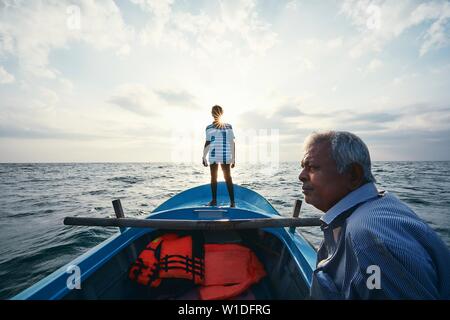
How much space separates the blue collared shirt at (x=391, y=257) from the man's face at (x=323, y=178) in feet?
0.66

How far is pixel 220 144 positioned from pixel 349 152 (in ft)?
15.9

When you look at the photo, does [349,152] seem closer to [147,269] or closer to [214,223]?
[214,223]

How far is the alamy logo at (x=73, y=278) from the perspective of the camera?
2.33m

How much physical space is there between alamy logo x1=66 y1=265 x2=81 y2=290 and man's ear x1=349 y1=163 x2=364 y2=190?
2.89 metres

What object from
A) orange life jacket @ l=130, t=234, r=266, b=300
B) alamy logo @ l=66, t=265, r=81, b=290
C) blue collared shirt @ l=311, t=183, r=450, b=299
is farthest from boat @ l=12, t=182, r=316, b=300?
blue collared shirt @ l=311, t=183, r=450, b=299

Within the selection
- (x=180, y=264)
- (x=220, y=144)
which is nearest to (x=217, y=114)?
(x=220, y=144)

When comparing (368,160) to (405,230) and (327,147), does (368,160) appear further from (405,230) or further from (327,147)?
(405,230)

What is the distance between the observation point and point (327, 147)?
1492 mm

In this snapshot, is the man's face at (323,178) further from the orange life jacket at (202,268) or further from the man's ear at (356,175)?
the orange life jacket at (202,268)

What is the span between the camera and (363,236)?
108 centimetres

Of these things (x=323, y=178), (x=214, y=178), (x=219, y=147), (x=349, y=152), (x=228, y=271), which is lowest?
(x=228, y=271)

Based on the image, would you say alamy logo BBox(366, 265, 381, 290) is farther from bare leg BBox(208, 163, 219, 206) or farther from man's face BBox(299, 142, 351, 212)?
bare leg BBox(208, 163, 219, 206)

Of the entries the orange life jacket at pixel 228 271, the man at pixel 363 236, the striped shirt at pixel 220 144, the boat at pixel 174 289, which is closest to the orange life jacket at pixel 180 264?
the orange life jacket at pixel 228 271

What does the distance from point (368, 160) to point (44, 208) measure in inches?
595
